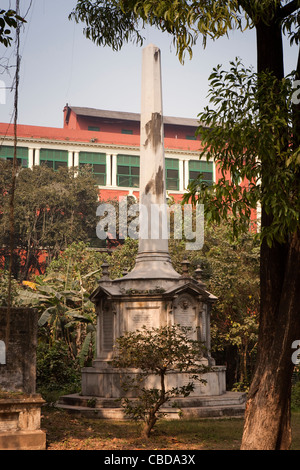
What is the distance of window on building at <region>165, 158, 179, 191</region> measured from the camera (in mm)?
47062

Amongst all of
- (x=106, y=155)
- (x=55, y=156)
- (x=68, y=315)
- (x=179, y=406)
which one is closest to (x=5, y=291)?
(x=68, y=315)

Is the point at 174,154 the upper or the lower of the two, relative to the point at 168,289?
upper

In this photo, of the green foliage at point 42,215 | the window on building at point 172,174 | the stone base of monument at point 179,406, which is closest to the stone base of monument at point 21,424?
the stone base of monument at point 179,406

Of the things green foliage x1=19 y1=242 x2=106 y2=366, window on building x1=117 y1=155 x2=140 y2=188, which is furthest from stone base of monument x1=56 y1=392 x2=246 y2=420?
window on building x1=117 y1=155 x2=140 y2=188

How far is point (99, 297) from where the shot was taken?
14.7 m

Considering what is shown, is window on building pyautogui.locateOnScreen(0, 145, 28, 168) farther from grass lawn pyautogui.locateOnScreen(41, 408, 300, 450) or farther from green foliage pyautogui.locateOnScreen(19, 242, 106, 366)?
grass lawn pyautogui.locateOnScreen(41, 408, 300, 450)

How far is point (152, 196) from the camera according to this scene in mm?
14781

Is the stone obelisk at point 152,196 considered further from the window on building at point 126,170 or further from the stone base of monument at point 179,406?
the window on building at point 126,170

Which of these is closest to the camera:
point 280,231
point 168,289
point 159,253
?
point 280,231

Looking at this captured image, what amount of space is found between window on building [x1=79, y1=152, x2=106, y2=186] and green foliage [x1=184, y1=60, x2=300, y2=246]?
39234 mm
